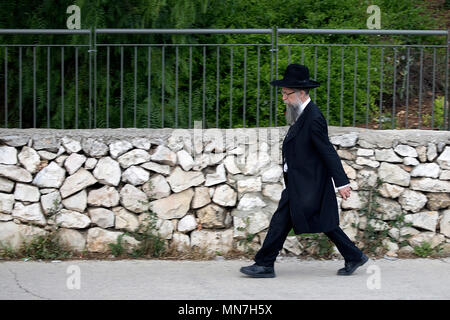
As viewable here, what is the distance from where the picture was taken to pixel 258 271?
593cm

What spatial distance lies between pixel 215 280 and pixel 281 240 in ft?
2.06

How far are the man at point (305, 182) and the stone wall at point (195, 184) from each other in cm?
81

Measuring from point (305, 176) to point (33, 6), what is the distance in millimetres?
3535

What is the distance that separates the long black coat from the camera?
576 centimetres

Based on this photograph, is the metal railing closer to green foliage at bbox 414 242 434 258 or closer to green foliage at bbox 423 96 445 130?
green foliage at bbox 423 96 445 130

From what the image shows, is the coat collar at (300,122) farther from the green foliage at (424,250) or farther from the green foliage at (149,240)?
the green foliage at (424,250)

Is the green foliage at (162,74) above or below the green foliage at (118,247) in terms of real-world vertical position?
above

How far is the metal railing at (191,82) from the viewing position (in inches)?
278

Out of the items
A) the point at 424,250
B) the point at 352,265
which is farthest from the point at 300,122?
the point at 424,250

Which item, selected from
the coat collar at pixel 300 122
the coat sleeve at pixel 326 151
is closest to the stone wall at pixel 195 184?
the coat collar at pixel 300 122

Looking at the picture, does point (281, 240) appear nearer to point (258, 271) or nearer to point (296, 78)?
point (258, 271)

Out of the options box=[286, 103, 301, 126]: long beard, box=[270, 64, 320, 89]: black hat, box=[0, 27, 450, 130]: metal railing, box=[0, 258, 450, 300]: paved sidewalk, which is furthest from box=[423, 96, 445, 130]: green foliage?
box=[270, 64, 320, 89]: black hat

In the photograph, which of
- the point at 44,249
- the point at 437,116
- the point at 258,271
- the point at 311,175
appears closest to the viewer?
the point at 311,175

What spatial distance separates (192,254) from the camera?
22.0ft
